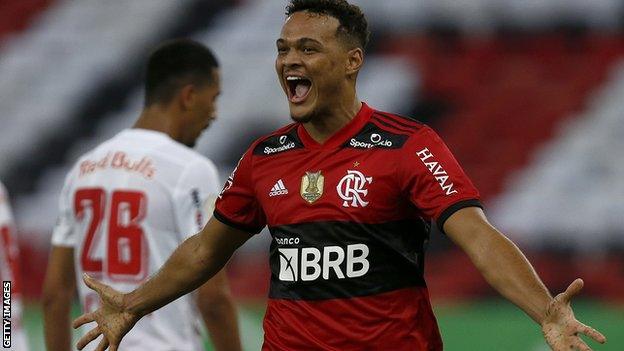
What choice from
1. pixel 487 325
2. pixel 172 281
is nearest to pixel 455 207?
pixel 172 281

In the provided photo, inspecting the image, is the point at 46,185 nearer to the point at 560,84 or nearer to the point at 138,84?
the point at 138,84

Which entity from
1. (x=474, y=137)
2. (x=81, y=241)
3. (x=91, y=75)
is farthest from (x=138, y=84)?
(x=81, y=241)

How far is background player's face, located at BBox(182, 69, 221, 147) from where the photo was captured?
19.2 ft

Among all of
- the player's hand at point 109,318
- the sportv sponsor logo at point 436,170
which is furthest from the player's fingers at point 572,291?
the player's hand at point 109,318

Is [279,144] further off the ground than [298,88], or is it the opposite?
[298,88]

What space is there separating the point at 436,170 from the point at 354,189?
30cm

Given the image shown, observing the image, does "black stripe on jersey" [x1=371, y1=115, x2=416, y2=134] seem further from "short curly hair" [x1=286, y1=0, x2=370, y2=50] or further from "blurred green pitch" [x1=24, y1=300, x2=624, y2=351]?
"blurred green pitch" [x1=24, y1=300, x2=624, y2=351]

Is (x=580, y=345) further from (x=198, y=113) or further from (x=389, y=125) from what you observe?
(x=198, y=113)

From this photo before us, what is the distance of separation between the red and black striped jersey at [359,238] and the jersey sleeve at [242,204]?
0.65ft

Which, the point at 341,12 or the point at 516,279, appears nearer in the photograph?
the point at 516,279

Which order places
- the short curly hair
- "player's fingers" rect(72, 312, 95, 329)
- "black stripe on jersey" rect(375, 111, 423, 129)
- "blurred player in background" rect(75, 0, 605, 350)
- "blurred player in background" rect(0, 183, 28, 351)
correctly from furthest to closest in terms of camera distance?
"blurred player in background" rect(0, 183, 28, 351), "player's fingers" rect(72, 312, 95, 329), the short curly hair, "black stripe on jersey" rect(375, 111, 423, 129), "blurred player in background" rect(75, 0, 605, 350)

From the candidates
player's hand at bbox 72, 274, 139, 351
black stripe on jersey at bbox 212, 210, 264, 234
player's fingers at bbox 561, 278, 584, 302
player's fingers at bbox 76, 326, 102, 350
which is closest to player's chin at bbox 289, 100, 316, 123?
black stripe on jersey at bbox 212, 210, 264, 234

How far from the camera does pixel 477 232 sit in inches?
159

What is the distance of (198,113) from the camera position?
231 inches
